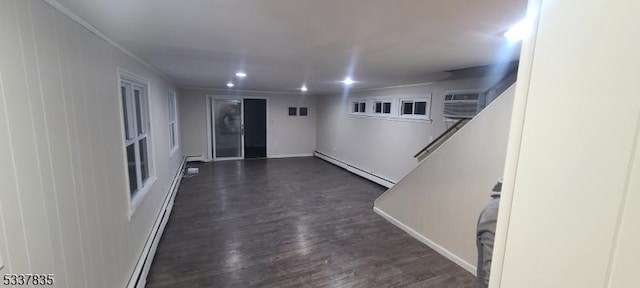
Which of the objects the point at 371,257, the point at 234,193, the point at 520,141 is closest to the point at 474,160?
the point at 371,257

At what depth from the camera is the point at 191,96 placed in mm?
7641

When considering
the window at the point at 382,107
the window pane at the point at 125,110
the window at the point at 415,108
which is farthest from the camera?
the window at the point at 382,107

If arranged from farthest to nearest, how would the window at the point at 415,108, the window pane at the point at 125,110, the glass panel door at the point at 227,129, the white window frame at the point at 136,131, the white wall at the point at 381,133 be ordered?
the glass panel door at the point at 227,129 < the window at the point at 415,108 < the white wall at the point at 381,133 < the window pane at the point at 125,110 < the white window frame at the point at 136,131

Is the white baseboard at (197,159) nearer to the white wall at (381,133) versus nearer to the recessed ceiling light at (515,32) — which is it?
the white wall at (381,133)

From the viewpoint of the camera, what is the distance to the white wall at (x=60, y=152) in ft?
3.30

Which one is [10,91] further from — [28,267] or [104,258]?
[104,258]

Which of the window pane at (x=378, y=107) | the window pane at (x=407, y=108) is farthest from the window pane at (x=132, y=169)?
the window pane at (x=378, y=107)

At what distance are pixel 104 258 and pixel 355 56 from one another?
239 cm

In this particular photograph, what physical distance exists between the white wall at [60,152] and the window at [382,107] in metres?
4.74

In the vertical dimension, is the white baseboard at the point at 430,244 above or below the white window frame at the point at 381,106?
below

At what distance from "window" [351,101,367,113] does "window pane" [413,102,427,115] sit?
1.82 meters

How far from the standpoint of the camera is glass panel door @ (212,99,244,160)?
8.10 meters

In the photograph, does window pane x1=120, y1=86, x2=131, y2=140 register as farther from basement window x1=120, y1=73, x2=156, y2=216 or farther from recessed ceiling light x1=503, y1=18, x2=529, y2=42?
recessed ceiling light x1=503, y1=18, x2=529, y2=42

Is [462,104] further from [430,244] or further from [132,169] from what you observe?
[132,169]
